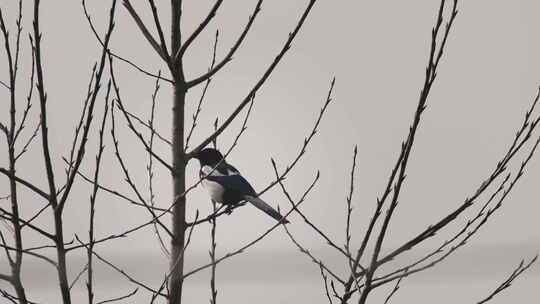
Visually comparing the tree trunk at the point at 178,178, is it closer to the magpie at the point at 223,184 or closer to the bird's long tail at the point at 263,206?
the bird's long tail at the point at 263,206

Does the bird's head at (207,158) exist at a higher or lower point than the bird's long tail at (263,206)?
higher

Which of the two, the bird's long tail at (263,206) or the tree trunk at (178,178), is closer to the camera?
the tree trunk at (178,178)

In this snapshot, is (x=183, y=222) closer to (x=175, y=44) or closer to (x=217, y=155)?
(x=175, y=44)

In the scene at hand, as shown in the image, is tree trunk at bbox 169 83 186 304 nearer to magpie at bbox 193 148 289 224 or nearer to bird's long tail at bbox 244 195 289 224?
bird's long tail at bbox 244 195 289 224

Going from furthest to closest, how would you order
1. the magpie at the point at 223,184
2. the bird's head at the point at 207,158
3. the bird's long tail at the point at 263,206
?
the bird's head at the point at 207,158, the magpie at the point at 223,184, the bird's long tail at the point at 263,206

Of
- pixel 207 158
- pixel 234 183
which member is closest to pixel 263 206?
pixel 234 183

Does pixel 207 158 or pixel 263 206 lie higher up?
pixel 207 158

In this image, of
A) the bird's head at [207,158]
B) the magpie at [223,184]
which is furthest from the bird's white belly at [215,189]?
the bird's head at [207,158]

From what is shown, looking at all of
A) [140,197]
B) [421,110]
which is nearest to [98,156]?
[140,197]

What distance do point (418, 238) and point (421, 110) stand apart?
1.48 ft

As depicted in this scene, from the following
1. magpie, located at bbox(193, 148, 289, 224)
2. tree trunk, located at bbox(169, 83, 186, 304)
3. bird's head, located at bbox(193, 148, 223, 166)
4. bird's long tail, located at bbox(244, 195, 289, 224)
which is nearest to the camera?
tree trunk, located at bbox(169, 83, 186, 304)

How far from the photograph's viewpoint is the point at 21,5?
9.86 ft

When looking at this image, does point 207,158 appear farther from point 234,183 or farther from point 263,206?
point 263,206

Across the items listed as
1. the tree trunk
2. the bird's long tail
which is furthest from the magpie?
the tree trunk
